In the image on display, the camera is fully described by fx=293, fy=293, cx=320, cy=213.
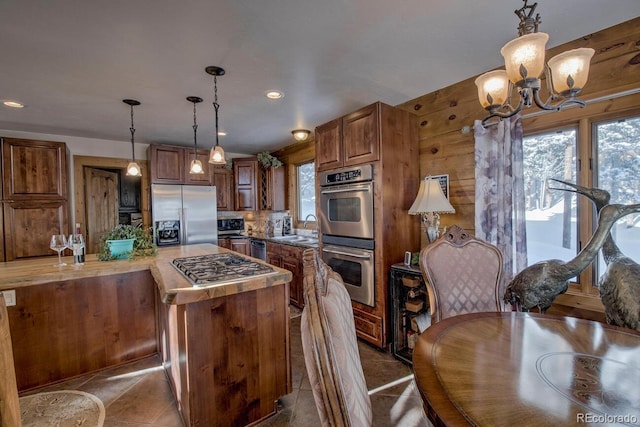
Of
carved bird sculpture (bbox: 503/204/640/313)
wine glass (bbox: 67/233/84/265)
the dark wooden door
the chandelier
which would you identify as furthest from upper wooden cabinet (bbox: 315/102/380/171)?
the dark wooden door

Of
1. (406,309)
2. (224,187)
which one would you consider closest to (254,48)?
(406,309)

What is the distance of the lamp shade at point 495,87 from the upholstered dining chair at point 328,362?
136cm

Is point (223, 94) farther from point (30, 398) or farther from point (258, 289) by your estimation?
point (30, 398)

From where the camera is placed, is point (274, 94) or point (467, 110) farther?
point (274, 94)

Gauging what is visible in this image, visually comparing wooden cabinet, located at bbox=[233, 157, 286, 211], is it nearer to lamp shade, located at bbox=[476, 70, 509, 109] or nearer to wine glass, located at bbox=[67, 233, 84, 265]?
wine glass, located at bbox=[67, 233, 84, 265]

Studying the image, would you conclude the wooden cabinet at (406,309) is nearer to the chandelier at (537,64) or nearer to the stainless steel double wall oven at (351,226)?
the stainless steel double wall oven at (351,226)

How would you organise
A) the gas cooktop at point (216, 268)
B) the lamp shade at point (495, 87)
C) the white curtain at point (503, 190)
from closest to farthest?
1. the lamp shade at point (495, 87)
2. the gas cooktop at point (216, 268)
3. the white curtain at point (503, 190)

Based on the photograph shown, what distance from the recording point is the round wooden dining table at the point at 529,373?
76 centimetres

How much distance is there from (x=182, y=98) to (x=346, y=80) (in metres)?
1.64

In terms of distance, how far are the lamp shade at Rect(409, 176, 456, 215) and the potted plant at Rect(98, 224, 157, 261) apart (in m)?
2.46

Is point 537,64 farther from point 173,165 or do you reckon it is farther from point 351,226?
point 173,165

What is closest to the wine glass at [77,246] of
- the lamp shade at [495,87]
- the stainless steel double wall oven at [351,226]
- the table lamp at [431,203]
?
the stainless steel double wall oven at [351,226]

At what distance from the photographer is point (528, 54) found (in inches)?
49.9

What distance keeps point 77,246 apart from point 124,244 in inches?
12.3
